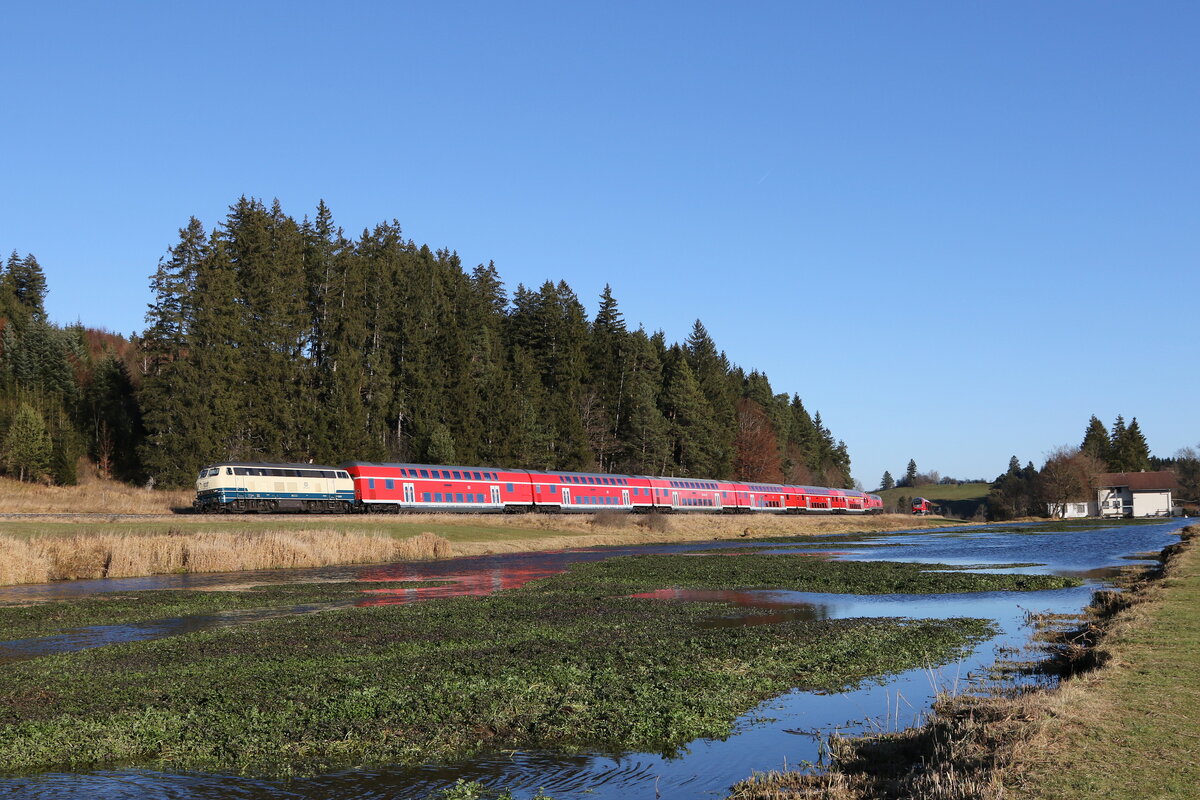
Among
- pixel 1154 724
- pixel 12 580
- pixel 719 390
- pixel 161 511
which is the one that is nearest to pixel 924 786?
pixel 1154 724

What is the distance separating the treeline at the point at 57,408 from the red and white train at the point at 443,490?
2706cm

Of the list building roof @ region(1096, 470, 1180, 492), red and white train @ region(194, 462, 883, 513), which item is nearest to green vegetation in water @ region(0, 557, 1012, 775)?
red and white train @ region(194, 462, 883, 513)

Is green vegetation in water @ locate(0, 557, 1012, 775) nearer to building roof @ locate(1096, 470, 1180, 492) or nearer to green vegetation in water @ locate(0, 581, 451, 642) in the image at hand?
green vegetation in water @ locate(0, 581, 451, 642)

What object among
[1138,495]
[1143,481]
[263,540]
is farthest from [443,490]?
[1143,481]

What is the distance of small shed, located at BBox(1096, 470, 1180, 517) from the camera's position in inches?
6496

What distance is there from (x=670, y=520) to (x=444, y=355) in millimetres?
31048

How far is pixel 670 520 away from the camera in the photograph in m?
84.1

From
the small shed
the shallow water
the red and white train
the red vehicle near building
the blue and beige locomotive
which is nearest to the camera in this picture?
the shallow water

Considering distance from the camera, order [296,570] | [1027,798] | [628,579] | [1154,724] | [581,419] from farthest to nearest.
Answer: [581,419], [296,570], [628,579], [1154,724], [1027,798]

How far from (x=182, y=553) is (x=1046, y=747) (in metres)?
37.5

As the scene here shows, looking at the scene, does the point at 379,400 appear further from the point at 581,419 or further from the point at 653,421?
the point at 653,421

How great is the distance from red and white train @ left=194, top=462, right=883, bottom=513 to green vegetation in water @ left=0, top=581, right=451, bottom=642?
96.3 feet

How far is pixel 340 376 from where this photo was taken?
276 ft

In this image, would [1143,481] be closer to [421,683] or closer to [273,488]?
[273,488]
